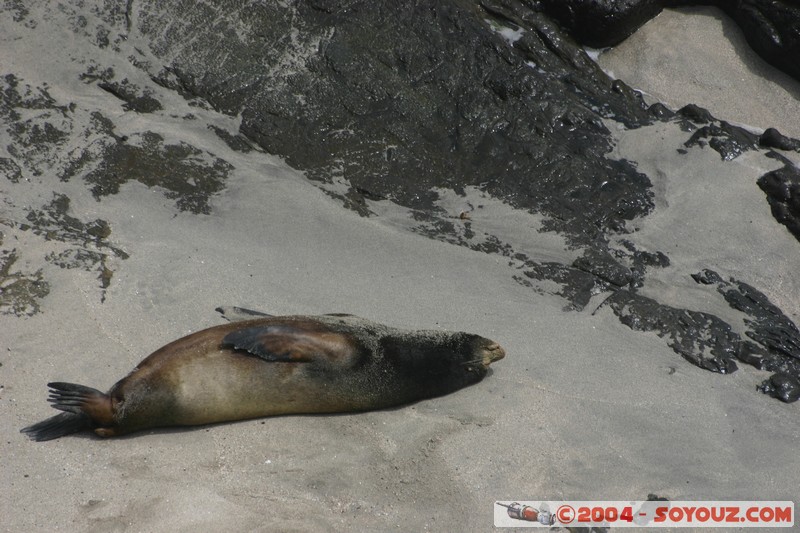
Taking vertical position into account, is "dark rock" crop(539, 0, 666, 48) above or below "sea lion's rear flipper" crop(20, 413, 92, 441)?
above

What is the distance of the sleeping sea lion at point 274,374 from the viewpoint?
411 centimetres

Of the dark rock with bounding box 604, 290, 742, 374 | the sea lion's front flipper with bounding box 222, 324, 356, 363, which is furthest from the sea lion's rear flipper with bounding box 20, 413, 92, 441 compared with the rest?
the dark rock with bounding box 604, 290, 742, 374

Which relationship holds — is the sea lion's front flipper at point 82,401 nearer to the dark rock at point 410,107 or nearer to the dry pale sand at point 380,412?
the dry pale sand at point 380,412

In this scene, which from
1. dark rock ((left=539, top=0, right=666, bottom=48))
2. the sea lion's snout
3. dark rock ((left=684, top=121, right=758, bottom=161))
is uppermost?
dark rock ((left=539, top=0, right=666, bottom=48))

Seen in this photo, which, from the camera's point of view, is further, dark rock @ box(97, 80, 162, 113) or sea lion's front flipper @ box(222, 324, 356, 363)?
dark rock @ box(97, 80, 162, 113)

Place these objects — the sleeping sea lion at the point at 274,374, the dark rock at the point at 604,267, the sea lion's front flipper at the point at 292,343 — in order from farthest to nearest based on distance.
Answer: the dark rock at the point at 604,267
the sea lion's front flipper at the point at 292,343
the sleeping sea lion at the point at 274,374

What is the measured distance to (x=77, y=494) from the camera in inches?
144

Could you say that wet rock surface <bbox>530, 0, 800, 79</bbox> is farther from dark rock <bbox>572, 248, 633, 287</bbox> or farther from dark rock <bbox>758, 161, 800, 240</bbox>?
dark rock <bbox>572, 248, 633, 287</bbox>

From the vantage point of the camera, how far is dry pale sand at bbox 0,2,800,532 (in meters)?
3.85

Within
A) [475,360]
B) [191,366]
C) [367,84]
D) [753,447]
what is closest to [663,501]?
[753,447]

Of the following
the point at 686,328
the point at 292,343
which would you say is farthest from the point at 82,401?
the point at 686,328

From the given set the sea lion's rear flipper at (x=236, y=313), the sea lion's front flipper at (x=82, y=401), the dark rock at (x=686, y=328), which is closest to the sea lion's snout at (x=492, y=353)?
the dark rock at (x=686, y=328)

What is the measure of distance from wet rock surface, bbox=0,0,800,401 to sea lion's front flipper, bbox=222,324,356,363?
131cm

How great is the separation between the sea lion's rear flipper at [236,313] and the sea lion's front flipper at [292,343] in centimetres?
27
